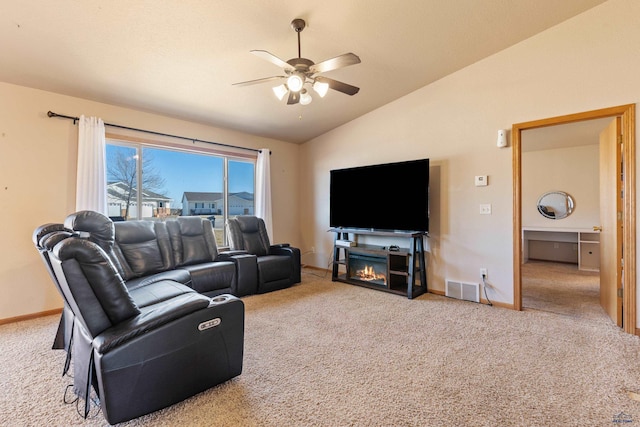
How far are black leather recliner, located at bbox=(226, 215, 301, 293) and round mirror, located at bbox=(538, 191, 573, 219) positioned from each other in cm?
549

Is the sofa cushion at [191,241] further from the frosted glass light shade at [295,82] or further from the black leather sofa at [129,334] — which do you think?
the frosted glass light shade at [295,82]

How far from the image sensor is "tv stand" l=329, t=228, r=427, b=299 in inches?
156

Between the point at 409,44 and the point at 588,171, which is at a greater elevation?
the point at 409,44

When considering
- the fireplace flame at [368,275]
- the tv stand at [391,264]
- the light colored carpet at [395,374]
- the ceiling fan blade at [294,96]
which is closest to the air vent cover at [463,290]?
the tv stand at [391,264]

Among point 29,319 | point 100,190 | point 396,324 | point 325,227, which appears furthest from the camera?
point 325,227

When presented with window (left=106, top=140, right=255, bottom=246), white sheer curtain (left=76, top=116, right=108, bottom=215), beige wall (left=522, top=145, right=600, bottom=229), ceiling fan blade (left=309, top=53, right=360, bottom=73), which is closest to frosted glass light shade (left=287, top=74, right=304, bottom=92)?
ceiling fan blade (left=309, top=53, right=360, bottom=73)

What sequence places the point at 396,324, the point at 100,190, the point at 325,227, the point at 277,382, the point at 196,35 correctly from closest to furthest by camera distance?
1. the point at 277,382
2. the point at 196,35
3. the point at 396,324
4. the point at 100,190
5. the point at 325,227

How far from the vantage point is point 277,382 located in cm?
199

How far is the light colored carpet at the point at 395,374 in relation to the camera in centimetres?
166

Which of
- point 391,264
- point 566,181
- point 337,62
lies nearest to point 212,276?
point 391,264

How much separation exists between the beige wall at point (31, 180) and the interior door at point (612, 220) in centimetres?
579

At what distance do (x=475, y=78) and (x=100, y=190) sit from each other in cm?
490

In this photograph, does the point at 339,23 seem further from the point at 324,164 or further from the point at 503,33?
the point at 324,164

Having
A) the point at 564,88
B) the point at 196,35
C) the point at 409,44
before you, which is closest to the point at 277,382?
the point at 196,35
